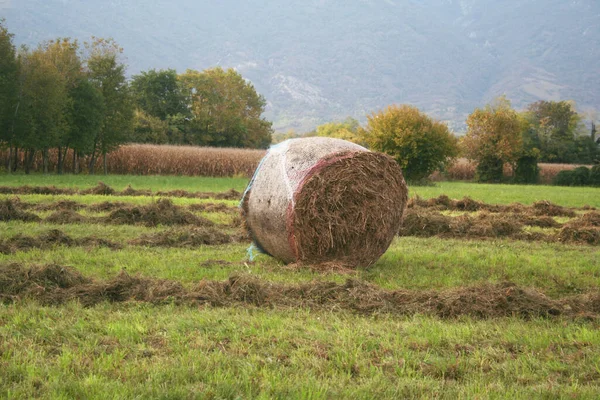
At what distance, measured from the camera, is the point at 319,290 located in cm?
769

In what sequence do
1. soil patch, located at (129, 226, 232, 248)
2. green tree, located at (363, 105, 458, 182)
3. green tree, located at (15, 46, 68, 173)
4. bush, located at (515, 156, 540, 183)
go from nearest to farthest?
soil patch, located at (129, 226, 232, 248), green tree, located at (15, 46, 68, 173), green tree, located at (363, 105, 458, 182), bush, located at (515, 156, 540, 183)

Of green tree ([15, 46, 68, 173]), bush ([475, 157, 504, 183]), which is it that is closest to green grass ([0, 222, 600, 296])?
green tree ([15, 46, 68, 173])

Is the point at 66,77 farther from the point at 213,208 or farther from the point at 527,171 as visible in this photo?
the point at 527,171

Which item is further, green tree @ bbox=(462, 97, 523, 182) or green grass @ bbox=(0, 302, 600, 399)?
green tree @ bbox=(462, 97, 523, 182)

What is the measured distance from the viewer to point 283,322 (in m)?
6.43

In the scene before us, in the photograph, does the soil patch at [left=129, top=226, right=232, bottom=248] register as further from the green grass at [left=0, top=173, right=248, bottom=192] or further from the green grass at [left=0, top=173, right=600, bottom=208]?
the green grass at [left=0, top=173, right=248, bottom=192]

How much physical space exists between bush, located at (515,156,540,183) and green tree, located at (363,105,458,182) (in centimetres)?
1916

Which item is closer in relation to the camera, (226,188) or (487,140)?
(226,188)

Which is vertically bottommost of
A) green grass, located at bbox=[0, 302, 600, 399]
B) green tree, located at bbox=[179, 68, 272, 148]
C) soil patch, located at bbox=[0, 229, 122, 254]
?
green grass, located at bbox=[0, 302, 600, 399]

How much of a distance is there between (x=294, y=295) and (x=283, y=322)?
1189 millimetres

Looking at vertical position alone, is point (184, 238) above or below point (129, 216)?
below

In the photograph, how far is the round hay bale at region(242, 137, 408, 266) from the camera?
9508 millimetres

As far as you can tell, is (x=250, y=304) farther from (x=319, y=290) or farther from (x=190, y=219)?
(x=190, y=219)

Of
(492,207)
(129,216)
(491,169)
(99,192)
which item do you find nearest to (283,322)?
(129,216)
